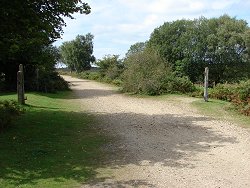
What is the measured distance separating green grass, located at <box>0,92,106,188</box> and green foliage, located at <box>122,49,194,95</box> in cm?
1166

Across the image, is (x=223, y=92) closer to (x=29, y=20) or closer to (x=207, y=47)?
(x=29, y=20)

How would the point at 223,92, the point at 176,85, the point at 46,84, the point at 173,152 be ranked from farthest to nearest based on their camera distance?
the point at 46,84 → the point at 176,85 → the point at 223,92 → the point at 173,152

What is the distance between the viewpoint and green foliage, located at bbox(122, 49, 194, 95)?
26141mm

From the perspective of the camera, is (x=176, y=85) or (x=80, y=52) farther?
(x=80, y=52)

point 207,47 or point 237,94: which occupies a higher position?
point 207,47

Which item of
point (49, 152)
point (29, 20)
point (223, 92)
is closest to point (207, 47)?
point (223, 92)

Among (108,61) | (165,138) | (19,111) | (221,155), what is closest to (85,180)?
(221,155)

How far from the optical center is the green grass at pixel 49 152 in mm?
7578

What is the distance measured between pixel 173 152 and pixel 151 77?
1719cm

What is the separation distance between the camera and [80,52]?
85875 millimetres

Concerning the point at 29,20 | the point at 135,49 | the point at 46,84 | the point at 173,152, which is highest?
the point at 135,49

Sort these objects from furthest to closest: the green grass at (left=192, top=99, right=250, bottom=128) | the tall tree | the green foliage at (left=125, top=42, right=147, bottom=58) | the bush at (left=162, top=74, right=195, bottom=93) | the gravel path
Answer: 1. the green foliage at (left=125, top=42, right=147, bottom=58)
2. the bush at (left=162, top=74, right=195, bottom=93)
3. the green grass at (left=192, top=99, right=250, bottom=128)
4. the tall tree
5. the gravel path

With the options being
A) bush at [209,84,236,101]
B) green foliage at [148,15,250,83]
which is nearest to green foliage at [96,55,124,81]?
green foliage at [148,15,250,83]

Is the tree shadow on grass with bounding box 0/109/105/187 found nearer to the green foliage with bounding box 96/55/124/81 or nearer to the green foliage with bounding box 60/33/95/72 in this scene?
the green foliage with bounding box 96/55/124/81
